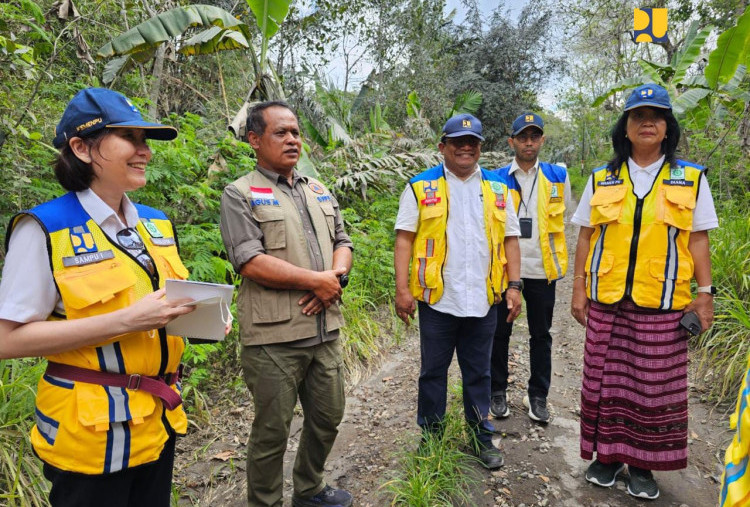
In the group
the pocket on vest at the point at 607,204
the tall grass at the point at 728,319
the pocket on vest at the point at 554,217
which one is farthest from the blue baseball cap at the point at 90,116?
the tall grass at the point at 728,319

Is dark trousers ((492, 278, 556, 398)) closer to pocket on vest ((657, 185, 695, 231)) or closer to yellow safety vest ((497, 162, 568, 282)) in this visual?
yellow safety vest ((497, 162, 568, 282))

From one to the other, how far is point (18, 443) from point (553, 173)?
4096mm

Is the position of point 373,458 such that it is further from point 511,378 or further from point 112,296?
point 112,296

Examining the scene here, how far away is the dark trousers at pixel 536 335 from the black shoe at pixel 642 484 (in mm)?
940

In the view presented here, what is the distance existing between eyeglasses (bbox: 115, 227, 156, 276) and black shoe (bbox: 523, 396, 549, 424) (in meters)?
3.13

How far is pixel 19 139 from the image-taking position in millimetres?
4059

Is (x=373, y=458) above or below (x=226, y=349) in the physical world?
below

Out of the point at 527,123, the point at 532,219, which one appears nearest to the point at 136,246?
the point at 532,219

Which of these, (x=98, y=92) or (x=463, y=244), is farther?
(x=463, y=244)

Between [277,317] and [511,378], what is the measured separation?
3.02 metres

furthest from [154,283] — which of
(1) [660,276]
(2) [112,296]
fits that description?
(1) [660,276]

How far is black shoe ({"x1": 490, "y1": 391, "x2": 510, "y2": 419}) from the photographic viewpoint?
3648 millimetres

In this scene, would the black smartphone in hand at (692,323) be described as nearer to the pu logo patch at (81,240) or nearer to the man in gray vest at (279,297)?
the man in gray vest at (279,297)

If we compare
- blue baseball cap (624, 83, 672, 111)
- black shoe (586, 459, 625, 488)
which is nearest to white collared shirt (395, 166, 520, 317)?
blue baseball cap (624, 83, 672, 111)
